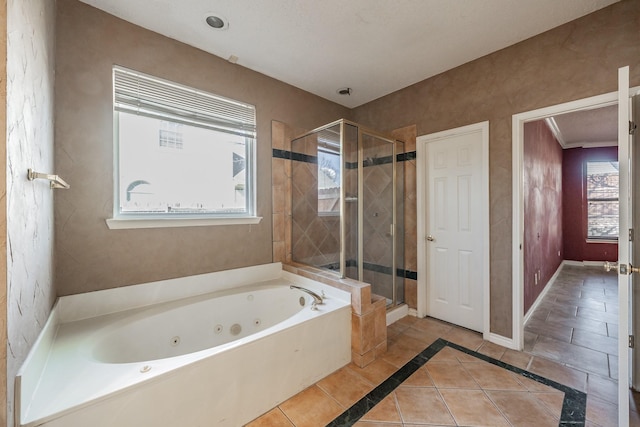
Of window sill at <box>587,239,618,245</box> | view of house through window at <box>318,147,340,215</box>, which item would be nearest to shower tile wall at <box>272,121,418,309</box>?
view of house through window at <box>318,147,340,215</box>

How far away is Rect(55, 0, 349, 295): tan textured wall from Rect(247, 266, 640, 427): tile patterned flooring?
136 centimetres

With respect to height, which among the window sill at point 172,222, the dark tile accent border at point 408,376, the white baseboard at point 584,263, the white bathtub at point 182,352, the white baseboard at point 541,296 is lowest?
the dark tile accent border at point 408,376

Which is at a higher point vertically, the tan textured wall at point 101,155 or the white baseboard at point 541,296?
the tan textured wall at point 101,155

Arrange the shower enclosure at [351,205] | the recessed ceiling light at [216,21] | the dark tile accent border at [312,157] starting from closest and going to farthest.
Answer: the recessed ceiling light at [216,21]
the shower enclosure at [351,205]
the dark tile accent border at [312,157]

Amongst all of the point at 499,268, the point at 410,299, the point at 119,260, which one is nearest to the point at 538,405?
the point at 499,268

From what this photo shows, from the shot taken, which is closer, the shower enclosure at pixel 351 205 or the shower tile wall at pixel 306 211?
the shower enclosure at pixel 351 205

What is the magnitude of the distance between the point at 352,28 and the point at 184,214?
2000 mm

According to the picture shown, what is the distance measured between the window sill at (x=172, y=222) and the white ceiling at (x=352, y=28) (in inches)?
57.6

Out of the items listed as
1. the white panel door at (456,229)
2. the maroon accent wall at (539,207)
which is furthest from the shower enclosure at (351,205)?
the maroon accent wall at (539,207)

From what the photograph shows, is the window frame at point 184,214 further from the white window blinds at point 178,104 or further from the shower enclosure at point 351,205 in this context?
the shower enclosure at point 351,205

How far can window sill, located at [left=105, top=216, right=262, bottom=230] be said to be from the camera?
73.4 inches

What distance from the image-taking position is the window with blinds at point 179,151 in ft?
6.41

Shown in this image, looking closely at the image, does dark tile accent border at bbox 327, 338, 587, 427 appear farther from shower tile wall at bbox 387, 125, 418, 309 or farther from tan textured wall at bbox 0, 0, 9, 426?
tan textured wall at bbox 0, 0, 9, 426

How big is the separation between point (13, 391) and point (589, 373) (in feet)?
10.4
